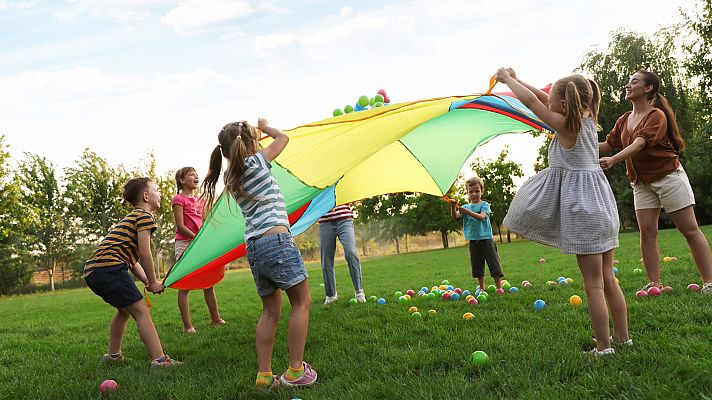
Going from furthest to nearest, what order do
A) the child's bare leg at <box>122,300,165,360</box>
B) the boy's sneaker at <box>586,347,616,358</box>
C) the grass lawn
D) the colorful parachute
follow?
the colorful parachute
the child's bare leg at <box>122,300,165,360</box>
the boy's sneaker at <box>586,347,616,358</box>
the grass lawn

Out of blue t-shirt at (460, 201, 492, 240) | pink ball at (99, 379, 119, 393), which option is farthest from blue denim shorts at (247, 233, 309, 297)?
blue t-shirt at (460, 201, 492, 240)

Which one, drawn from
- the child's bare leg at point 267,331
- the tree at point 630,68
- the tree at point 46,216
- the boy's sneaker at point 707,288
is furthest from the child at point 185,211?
Result: the tree at point 46,216

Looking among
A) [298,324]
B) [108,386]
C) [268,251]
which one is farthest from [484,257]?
[108,386]

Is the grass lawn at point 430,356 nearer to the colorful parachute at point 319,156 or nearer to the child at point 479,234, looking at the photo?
the child at point 479,234

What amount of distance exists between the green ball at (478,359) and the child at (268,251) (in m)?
0.89

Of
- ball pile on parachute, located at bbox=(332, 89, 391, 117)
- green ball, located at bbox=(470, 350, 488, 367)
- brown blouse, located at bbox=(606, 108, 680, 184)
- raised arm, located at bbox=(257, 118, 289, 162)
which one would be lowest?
green ball, located at bbox=(470, 350, 488, 367)

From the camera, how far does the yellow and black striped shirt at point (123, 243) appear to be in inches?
143

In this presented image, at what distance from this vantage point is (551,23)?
760cm

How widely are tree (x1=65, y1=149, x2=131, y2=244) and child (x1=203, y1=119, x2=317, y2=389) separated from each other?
29.0m

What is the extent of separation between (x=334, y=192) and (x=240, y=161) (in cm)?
238

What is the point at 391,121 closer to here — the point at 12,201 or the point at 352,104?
the point at 352,104

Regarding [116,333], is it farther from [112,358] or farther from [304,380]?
[304,380]

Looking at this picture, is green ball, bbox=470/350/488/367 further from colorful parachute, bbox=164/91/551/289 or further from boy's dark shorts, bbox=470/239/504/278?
boy's dark shorts, bbox=470/239/504/278

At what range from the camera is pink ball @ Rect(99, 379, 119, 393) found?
10.1 ft
